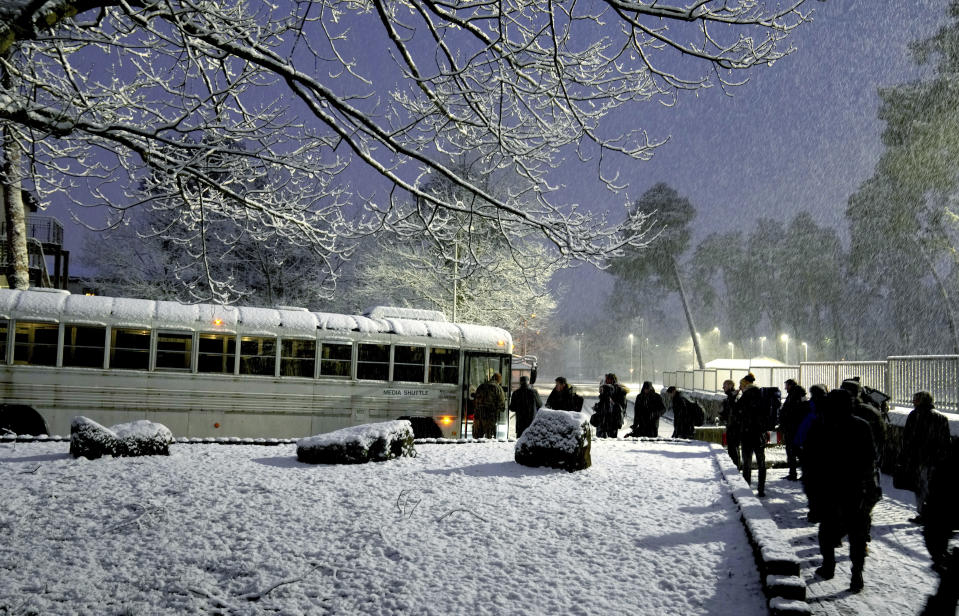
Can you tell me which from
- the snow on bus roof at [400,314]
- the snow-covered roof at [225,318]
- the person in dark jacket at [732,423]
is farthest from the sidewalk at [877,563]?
the snow on bus roof at [400,314]

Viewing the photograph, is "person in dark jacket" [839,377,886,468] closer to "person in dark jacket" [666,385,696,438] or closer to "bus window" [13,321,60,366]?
"person in dark jacket" [666,385,696,438]

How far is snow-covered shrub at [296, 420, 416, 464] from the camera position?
8438 millimetres

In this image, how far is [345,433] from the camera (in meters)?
8.63

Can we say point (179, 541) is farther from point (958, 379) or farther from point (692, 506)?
point (958, 379)

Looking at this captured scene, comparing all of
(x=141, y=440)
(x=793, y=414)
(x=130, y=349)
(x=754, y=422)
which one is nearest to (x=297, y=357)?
(x=130, y=349)

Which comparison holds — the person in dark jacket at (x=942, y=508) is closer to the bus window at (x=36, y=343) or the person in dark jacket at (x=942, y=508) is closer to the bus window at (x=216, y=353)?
the bus window at (x=216, y=353)

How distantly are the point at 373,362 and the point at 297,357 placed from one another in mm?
1585

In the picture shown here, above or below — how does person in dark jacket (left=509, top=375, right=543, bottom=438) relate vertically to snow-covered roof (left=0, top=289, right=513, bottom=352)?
below

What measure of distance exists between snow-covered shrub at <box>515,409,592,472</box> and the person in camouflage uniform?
4.60m

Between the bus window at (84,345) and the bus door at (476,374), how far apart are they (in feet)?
23.8

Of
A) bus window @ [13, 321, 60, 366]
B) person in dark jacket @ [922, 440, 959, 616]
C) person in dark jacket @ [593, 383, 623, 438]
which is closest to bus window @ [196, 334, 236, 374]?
bus window @ [13, 321, 60, 366]

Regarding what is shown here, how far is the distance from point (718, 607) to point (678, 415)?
10.7 metres

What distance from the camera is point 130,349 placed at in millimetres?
12492

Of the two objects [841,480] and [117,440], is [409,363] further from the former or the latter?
[841,480]
